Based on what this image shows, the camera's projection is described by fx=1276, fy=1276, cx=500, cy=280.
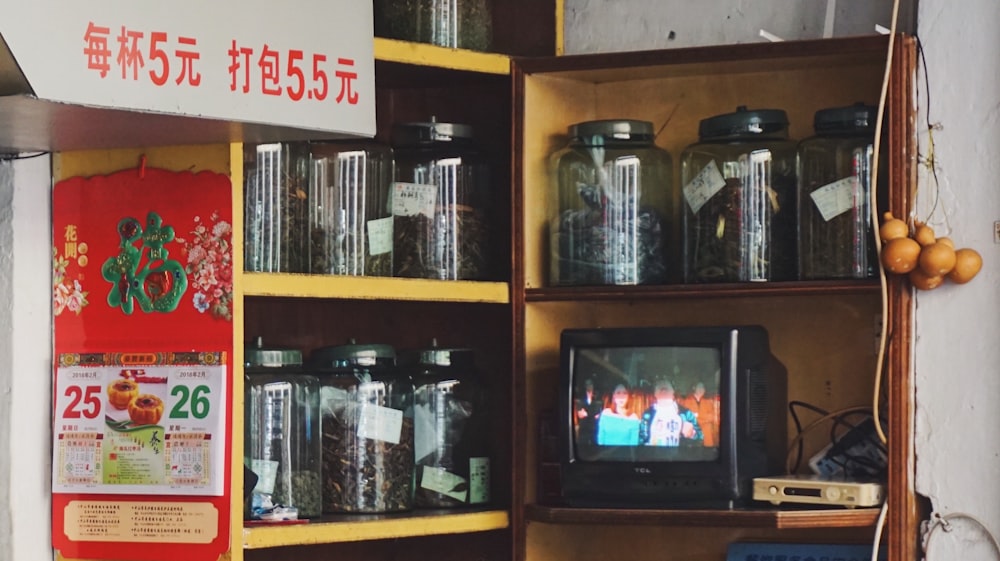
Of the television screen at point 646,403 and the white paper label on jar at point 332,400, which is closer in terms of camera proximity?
the television screen at point 646,403

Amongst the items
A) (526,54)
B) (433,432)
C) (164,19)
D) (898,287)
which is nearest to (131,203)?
(164,19)

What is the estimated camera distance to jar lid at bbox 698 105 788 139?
225 cm

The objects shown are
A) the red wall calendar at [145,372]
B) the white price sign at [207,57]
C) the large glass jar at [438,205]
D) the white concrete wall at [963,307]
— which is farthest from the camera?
the large glass jar at [438,205]

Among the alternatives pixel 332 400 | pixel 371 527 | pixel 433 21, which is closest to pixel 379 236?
pixel 332 400

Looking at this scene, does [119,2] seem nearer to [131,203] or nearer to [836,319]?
[131,203]

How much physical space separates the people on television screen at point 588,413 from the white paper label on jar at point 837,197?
51 cm

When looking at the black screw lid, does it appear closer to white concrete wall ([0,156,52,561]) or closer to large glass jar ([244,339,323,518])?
large glass jar ([244,339,323,518])

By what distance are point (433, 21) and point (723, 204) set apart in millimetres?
628

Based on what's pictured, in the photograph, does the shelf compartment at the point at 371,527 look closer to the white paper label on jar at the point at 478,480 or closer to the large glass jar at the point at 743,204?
the white paper label on jar at the point at 478,480

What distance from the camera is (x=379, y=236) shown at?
232cm

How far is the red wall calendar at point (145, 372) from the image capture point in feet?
6.67

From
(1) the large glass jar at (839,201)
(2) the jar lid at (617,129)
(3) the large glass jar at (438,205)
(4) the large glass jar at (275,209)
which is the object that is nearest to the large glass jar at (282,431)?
(4) the large glass jar at (275,209)

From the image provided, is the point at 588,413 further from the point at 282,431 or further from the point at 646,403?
the point at 282,431

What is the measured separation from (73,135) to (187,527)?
2.10 ft
